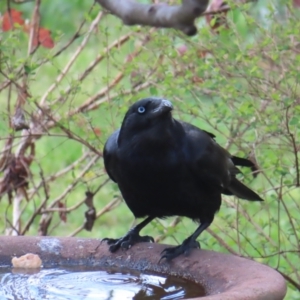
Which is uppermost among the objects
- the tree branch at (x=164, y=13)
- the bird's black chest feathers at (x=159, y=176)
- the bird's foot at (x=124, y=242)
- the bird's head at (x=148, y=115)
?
the tree branch at (x=164, y=13)

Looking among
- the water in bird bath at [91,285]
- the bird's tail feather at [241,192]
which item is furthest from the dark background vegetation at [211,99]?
the water in bird bath at [91,285]

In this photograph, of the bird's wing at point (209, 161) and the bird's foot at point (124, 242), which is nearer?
the bird's foot at point (124, 242)

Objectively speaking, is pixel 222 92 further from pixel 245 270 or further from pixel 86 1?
pixel 86 1

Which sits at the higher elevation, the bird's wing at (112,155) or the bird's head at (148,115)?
the bird's head at (148,115)

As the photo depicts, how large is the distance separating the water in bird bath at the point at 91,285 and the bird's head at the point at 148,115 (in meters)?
0.66

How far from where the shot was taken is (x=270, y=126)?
3.47 metres

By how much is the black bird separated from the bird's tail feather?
22cm

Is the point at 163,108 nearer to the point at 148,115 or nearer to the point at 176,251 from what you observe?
the point at 148,115

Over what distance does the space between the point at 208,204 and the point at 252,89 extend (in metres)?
0.75

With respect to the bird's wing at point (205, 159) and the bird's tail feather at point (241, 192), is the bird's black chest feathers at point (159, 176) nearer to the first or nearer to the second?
the bird's wing at point (205, 159)

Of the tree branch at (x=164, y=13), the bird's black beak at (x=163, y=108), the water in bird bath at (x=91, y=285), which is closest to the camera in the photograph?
the tree branch at (x=164, y=13)

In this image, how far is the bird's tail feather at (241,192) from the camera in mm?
3676

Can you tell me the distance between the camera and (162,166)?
321cm

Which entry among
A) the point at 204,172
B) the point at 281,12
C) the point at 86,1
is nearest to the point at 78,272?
the point at 204,172
